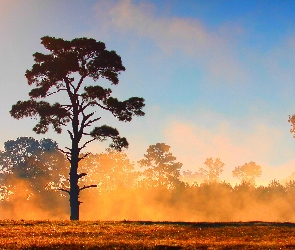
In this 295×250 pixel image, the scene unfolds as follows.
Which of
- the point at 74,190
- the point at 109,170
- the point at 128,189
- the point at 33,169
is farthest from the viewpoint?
the point at 109,170

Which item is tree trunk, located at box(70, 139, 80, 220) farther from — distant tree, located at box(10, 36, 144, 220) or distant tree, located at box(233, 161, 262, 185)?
distant tree, located at box(233, 161, 262, 185)

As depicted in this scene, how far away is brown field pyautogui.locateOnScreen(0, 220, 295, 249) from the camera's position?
16.2 metres

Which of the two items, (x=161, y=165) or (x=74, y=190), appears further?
(x=161, y=165)

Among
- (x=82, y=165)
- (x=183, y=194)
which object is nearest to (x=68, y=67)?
(x=183, y=194)

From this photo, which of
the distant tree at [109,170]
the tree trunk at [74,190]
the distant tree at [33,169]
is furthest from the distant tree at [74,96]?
the distant tree at [109,170]

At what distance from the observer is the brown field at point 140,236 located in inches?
637

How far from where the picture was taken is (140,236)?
65.3 ft

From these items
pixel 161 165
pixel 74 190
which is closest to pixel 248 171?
pixel 161 165

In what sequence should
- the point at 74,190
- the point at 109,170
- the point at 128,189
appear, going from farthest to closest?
the point at 109,170 < the point at 128,189 < the point at 74,190

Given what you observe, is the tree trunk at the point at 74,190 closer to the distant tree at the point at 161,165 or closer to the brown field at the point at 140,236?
the brown field at the point at 140,236

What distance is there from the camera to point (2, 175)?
4235 inches

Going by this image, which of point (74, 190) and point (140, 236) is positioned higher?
point (74, 190)

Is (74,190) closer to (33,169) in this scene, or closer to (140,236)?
(140,236)

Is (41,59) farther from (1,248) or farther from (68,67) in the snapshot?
(1,248)
